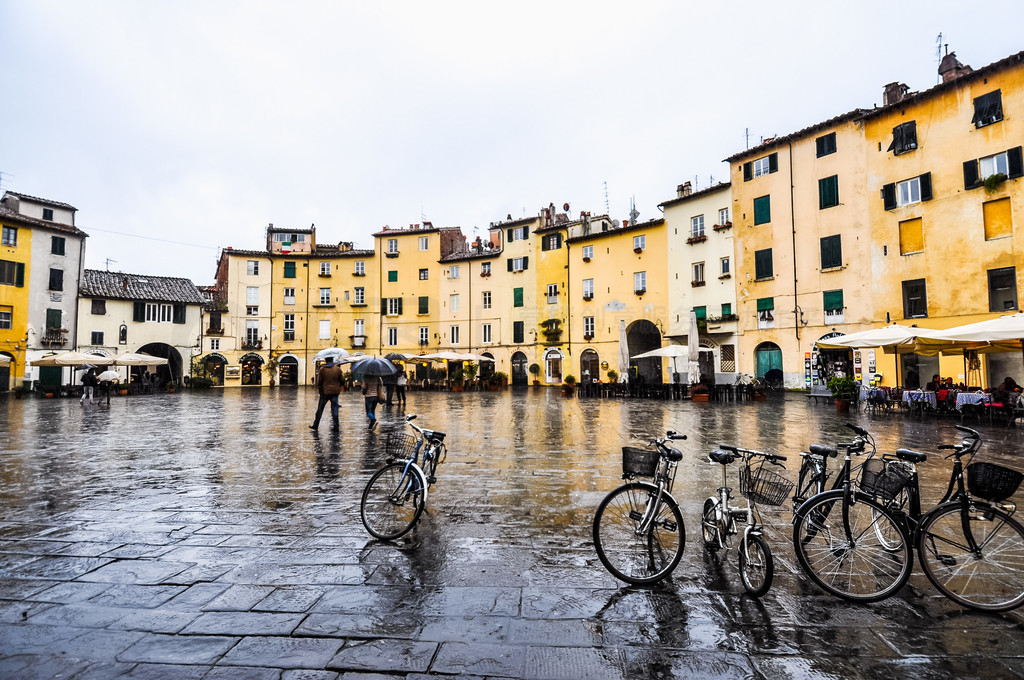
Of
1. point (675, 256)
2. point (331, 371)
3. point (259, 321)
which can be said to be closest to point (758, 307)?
point (675, 256)

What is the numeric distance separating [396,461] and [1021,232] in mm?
26589

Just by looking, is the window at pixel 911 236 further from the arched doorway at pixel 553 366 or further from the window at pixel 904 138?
the arched doorway at pixel 553 366

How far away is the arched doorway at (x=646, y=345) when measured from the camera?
36.1 metres

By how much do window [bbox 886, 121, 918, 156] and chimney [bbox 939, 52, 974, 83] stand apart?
2.16 metres

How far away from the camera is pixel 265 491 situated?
20.7 feet

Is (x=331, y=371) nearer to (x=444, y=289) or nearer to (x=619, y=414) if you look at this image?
(x=619, y=414)

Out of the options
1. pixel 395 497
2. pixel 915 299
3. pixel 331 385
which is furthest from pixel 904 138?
pixel 395 497

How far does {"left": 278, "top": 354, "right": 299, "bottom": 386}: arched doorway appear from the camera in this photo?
150 ft

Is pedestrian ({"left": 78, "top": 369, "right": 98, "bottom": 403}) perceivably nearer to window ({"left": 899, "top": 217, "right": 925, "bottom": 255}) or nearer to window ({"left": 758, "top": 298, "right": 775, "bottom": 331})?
window ({"left": 758, "top": 298, "right": 775, "bottom": 331})

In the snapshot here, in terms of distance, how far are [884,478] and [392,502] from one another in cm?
389

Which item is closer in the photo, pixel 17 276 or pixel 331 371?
pixel 331 371

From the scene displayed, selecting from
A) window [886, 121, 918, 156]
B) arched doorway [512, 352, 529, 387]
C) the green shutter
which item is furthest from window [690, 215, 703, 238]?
arched doorway [512, 352, 529, 387]

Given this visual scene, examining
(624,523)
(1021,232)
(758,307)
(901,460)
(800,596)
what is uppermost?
(1021,232)

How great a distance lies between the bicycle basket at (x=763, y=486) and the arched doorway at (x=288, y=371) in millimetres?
46292
